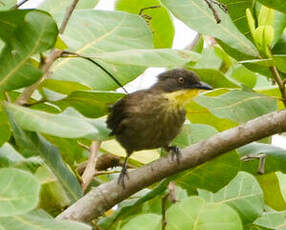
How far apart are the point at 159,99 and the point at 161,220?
237 cm

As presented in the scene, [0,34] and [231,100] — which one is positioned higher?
[0,34]

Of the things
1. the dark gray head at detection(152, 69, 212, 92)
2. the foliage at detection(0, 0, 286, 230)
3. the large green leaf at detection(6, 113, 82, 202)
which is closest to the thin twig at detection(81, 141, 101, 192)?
the foliage at detection(0, 0, 286, 230)

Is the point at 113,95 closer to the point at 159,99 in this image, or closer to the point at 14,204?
the point at 14,204

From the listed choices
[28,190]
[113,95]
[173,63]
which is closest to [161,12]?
[113,95]

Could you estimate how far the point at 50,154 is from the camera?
2.73 m

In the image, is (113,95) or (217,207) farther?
(113,95)

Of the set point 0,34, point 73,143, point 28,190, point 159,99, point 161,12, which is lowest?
point 159,99

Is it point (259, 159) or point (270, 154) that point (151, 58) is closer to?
point (270, 154)

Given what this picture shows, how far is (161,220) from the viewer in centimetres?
225

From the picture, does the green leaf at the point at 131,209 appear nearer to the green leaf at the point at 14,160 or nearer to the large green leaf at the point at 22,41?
the green leaf at the point at 14,160

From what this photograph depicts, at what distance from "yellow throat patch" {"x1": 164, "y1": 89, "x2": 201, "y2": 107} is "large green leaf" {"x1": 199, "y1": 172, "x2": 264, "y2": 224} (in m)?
1.39

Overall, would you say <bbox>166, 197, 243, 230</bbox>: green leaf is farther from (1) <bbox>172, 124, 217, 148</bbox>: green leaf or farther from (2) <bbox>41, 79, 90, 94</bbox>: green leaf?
(2) <bbox>41, 79, 90, 94</bbox>: green leaf

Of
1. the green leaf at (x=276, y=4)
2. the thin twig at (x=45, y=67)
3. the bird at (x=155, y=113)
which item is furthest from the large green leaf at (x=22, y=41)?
the bird at (x=155, y=113)

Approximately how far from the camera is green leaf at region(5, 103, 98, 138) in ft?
7.09
